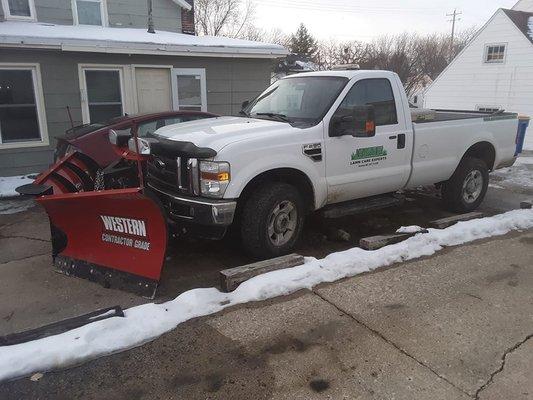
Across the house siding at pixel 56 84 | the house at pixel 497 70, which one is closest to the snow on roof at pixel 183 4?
the house siding at pixel 56 84

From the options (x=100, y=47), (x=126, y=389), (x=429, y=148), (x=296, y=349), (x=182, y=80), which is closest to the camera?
(x=126, y=389)

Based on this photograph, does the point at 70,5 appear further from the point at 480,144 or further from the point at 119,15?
the point at 480,144

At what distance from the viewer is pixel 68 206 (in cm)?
437

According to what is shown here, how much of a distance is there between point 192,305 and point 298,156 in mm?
1898

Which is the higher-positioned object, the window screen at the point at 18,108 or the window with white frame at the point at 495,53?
the window with white frame at the point at 495,53

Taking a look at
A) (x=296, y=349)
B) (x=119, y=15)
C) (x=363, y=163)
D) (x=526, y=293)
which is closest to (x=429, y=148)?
(x=363, y=163)

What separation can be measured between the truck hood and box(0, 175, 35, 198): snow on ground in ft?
15.3

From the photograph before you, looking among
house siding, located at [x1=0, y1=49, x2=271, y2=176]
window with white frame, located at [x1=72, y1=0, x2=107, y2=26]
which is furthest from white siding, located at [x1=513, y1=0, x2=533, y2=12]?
window with white frame, located at [x1=72, y1=0, x2=107, y2=26]

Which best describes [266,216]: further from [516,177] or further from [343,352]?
[516,177]

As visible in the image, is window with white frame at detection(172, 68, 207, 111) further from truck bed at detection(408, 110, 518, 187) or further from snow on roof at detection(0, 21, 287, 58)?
truck bed at detection(408, 110, 518, 187)

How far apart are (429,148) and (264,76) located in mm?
6763

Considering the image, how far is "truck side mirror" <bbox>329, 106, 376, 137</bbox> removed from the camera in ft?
15.9

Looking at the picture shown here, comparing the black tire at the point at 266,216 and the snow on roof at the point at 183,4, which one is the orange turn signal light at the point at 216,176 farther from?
the snow on roof at the point at 183,4

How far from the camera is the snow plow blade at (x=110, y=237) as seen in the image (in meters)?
3.97
